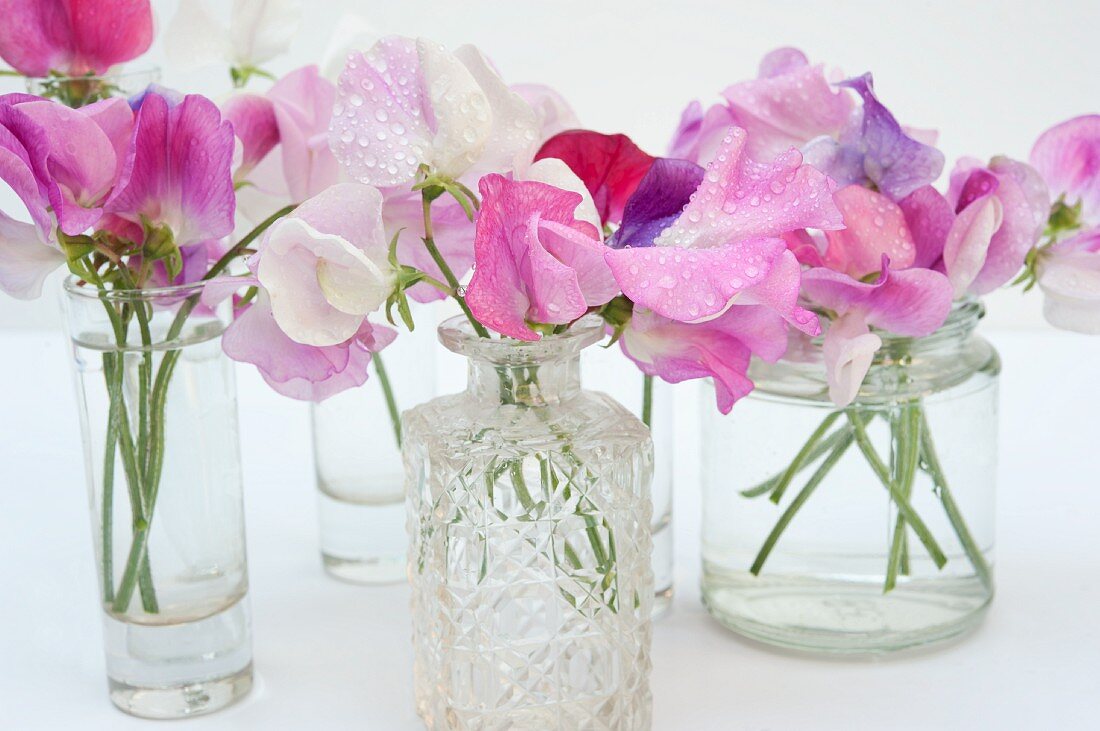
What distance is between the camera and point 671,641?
842 mm

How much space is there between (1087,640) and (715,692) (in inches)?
8.3

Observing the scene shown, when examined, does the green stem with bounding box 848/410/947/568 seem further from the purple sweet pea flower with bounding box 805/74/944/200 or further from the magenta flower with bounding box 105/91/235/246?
the magenta flower with bounding box 105/91/235/246

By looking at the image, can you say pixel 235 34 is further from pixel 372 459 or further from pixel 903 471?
pixel 903 471

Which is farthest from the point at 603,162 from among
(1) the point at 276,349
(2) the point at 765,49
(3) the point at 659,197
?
(2) the point at 765,49

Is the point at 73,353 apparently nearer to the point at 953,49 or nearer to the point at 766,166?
the point at 766,166

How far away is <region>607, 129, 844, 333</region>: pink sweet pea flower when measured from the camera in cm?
57

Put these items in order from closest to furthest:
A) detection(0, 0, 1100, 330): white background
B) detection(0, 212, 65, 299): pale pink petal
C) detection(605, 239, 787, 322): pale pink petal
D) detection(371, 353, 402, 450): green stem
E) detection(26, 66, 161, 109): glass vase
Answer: detection(605, 239, 787, 322): pale pink petal < detection(0, 212, 65, 299): pale pink petal < detection(26, 66, 161, 109): glass vase < detection(371, 353, 402, 450): green stem < detection(0, 0, 1100, 330): white background

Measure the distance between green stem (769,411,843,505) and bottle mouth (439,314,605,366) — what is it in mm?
173

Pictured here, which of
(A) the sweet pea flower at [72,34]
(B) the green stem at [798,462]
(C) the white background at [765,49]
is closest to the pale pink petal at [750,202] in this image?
(B) the green stem at [798,462]

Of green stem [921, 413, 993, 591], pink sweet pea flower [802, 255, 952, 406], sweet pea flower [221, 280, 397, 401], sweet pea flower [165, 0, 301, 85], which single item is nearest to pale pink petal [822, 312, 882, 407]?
pink sweet pea flower [802, 255, 952, 406]

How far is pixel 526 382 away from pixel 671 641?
227 mm

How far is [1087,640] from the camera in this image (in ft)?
2.74

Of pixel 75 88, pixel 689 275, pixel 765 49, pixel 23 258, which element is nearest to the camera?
pixel 689 275

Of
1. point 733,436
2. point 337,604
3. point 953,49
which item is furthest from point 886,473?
point 953,49
